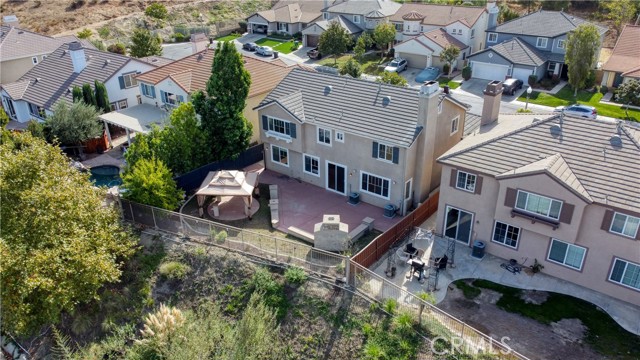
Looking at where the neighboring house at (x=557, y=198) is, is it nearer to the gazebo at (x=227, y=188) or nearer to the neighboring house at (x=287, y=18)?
the gazebo at (x=227, y=188)

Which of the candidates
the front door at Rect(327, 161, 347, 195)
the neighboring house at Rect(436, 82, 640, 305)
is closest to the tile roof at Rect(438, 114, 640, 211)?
the neighboring house at Rect(436, 82, 640, 305)

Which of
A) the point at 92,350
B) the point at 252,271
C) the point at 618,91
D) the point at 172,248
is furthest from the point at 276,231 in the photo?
the point at 618,91

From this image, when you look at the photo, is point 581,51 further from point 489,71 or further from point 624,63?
point 489,71

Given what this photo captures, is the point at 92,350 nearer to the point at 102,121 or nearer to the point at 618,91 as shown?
the point at 102,121

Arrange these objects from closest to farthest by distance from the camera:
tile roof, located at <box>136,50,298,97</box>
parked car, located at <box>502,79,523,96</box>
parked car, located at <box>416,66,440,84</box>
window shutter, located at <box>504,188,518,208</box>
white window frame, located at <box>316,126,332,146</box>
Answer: window shutter, located at <box>504,188,518,208</box>, white window frame, located at <box>316,126,332,146</box>, tile roof, located at <box>136,50,298,97</box>, parked car, located at <box>502,79,523,96</box>, parked car, located at <box>416,66,440,84</box>

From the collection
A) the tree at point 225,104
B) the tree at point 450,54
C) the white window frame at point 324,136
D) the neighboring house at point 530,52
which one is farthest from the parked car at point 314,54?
the white window frame at point 324,136

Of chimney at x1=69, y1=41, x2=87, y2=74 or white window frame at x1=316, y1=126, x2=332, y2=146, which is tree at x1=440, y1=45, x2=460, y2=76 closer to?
white window frame at x1=316, y1=126, x2=332, y2=146
